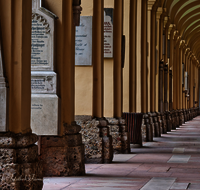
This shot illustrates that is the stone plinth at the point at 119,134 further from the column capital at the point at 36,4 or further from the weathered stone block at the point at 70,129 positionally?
the column capital at the point at 36,4

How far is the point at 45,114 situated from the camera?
6.91m

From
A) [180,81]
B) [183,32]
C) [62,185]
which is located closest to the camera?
[62,185]

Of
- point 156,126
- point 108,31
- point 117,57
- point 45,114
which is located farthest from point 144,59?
point 45,114

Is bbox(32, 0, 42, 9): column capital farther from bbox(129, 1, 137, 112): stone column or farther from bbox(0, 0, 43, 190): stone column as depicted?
bbox(129, 1, 137, 112): stone column

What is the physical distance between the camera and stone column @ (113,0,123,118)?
35.8 ft

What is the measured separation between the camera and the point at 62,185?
20.3 ft

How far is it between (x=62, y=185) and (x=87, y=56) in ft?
11.1

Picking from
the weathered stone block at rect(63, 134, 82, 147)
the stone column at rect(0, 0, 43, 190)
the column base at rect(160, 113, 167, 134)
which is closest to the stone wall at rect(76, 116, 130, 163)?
the weathered stone block at rect(63, 134, 82, 147)

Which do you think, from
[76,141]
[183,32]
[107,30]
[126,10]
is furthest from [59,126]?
[183,32]

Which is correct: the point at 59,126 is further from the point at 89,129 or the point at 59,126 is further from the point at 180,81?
the point at 180,81

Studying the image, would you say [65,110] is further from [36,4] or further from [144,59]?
[144,59]

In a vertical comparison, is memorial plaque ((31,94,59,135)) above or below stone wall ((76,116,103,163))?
above

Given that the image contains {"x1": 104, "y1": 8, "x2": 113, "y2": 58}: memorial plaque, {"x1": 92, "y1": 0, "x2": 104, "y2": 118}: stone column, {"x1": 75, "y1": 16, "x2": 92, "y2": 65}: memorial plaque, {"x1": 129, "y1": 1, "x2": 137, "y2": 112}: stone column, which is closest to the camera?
{"x1": 75, "y1": 16, "x2": 92, "y2": 65}: memorial plaque

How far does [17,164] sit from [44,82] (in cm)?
A: 233
